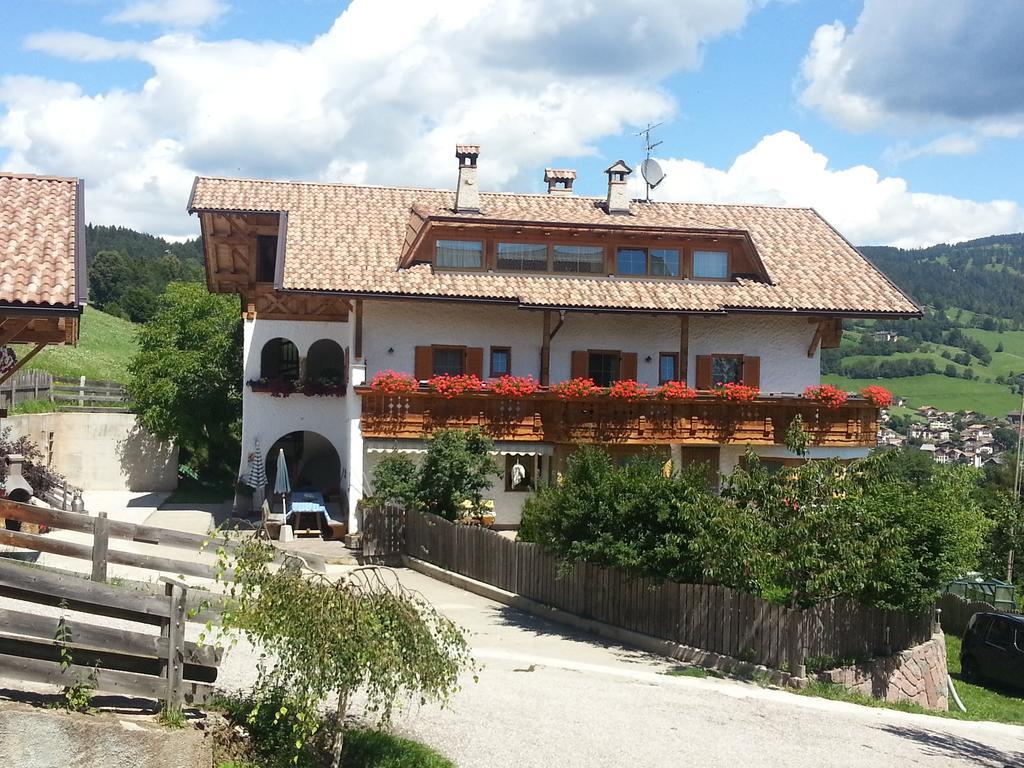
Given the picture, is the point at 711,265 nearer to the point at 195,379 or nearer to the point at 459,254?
the point at 459,254

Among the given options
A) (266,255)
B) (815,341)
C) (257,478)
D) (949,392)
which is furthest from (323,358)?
→ (949,392)

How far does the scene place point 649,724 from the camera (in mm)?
13680

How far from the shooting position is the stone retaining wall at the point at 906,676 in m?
18.5

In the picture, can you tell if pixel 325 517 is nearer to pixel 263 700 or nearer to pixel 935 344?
pixel 263 700

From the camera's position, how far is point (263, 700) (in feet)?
34.8

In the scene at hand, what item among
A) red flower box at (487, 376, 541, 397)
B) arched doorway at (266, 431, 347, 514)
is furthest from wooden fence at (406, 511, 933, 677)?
arched doorway at (266, 431, 347, 514)

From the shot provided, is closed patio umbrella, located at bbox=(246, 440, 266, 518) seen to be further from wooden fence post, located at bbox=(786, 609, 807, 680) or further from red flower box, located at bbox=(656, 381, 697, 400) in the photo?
wooden fence post, located at bbox=(786, 609, 807, 680)

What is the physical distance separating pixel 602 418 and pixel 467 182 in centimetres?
856

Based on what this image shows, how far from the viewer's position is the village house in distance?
1106 inches

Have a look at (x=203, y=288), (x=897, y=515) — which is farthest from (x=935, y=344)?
(x=897, y=515)

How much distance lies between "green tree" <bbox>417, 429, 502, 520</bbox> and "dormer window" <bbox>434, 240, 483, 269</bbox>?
5.69 metres

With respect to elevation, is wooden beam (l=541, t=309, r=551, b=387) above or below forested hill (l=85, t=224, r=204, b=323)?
below

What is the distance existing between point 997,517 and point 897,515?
22140 mm

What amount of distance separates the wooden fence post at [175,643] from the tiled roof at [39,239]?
19.9 feet
